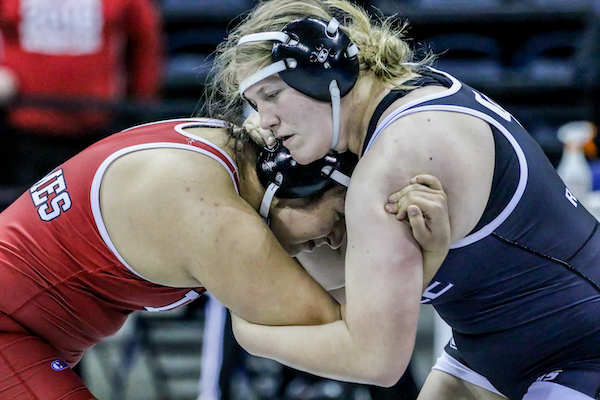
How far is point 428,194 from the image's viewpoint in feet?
6.54

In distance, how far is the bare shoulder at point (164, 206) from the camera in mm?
2223

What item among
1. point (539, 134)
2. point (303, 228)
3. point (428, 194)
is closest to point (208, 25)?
point (539, 134)

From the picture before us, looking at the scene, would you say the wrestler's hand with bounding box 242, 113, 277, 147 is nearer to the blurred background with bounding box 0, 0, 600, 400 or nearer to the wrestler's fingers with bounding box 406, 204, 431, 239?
the wrestler's fingers with bounding box 406, 204, 431, 239

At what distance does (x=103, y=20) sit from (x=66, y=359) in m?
2.71

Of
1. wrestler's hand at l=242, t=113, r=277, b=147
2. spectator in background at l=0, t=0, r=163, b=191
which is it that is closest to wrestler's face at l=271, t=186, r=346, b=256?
wrestler's hand at l=242, t=113, r=277, b=147

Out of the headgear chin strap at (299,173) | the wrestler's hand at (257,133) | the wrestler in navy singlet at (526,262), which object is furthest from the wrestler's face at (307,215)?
the wrestler in navy singlet at (526,262)

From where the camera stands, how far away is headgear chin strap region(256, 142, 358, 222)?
2.47 m

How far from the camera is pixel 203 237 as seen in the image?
221 cm

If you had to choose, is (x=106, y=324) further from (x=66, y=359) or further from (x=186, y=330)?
(x=186, y=330)

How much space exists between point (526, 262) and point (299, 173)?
77cm

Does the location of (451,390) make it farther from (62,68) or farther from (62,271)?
(62,68)

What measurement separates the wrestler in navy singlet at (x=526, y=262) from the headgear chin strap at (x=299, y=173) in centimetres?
19

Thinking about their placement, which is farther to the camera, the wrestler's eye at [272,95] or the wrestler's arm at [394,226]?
the wrestler's eye at [272,95]

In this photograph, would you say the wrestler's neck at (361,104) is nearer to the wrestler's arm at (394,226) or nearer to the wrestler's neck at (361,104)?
the wrestler's neck at (361,104)
